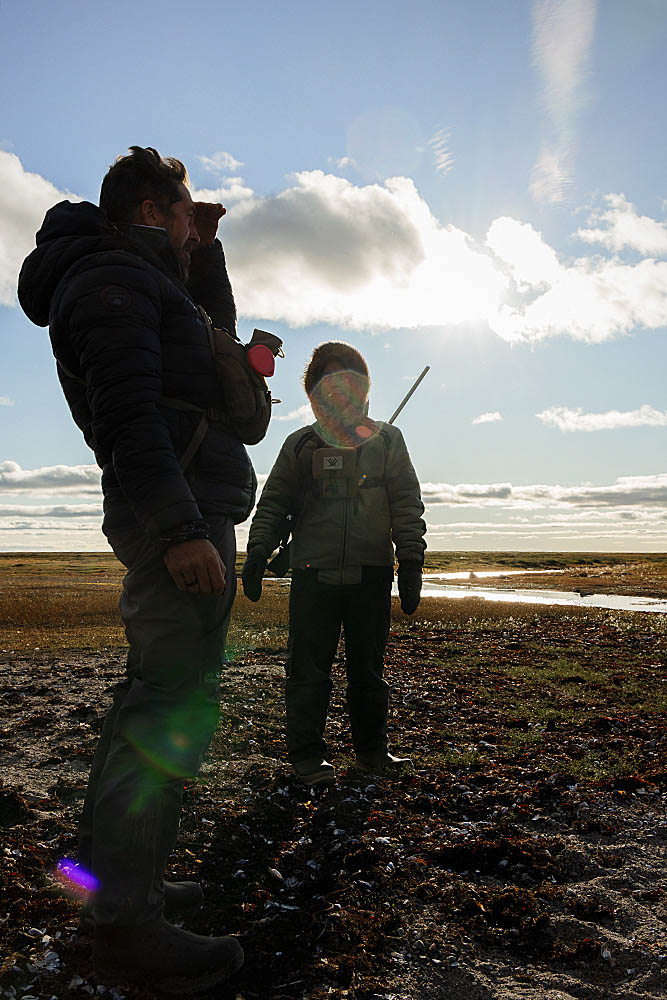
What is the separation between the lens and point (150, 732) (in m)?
2.98

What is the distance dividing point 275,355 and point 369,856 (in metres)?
3.47

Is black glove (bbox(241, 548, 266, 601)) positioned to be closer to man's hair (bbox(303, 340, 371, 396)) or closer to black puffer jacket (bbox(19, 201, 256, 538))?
man's hair (bbox(303, 340, 371, 396))

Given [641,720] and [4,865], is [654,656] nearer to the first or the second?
[641,720]

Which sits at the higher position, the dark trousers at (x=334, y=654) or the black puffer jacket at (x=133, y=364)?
the black puffer jacket at (x=133, y=364)

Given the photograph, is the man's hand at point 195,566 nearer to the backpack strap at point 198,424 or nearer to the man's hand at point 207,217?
the backpack strap at point 198,424

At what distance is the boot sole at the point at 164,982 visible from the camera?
9.32ft

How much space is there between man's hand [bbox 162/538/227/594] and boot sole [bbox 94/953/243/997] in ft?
5.80

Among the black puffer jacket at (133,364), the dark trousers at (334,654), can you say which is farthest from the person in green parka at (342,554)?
the black puffer jacket at (133,364)

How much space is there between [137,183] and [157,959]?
386cm

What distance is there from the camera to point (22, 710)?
26.5 ft

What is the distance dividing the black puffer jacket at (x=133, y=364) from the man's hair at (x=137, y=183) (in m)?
0.26

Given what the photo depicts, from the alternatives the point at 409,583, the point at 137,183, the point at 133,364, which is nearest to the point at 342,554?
the point at 409,583

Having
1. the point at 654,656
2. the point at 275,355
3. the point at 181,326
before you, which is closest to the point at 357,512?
the point at 275,355

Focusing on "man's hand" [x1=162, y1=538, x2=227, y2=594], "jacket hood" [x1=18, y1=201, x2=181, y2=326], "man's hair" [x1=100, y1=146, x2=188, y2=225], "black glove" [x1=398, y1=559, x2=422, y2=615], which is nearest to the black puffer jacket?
"jacket hood" [x1=18, y1=201, x2=181, y2=326]
